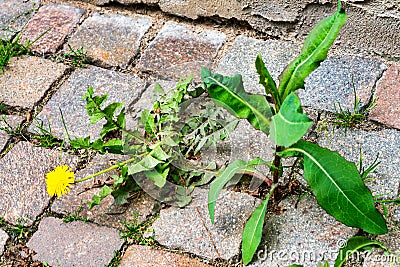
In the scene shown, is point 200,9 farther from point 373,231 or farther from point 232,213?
point 373,231

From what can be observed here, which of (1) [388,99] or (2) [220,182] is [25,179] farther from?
(1) [388,99]

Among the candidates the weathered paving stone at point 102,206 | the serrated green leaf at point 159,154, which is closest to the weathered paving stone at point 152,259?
the weathered paving stone at point 102,206

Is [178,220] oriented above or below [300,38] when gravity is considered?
below

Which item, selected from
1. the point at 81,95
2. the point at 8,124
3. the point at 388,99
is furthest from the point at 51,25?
the point at 388,99

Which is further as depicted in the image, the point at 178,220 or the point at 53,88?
the point at 53,88

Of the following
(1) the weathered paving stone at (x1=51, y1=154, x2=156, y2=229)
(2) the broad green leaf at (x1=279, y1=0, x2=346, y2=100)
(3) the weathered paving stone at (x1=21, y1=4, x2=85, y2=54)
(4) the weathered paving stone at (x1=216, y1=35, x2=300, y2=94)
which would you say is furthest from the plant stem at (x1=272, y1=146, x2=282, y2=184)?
(3) the weathered paving stone at (x1=21, y1=4, x2=85, y2=54)

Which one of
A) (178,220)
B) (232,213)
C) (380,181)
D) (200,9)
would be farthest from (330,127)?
(200,9)

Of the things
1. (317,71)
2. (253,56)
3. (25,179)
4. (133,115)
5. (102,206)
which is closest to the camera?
(102,206)
